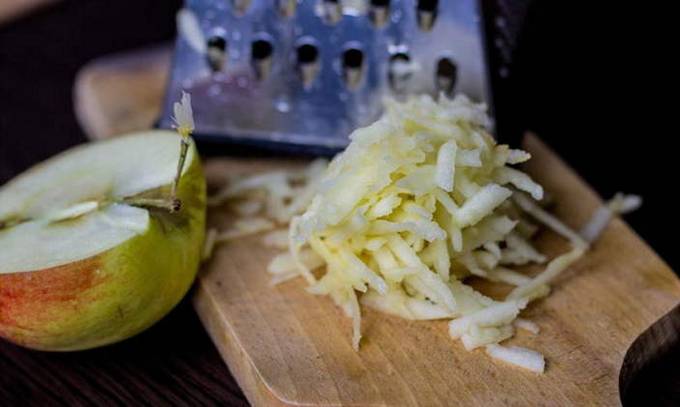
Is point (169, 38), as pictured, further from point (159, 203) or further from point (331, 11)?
point (159, 203)

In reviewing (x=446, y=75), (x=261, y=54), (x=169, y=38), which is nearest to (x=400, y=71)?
(x=446, y=75)

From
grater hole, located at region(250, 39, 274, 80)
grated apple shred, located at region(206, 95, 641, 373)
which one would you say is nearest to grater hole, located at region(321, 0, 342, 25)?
grater hole, located at region(250, 39, 274, 80)

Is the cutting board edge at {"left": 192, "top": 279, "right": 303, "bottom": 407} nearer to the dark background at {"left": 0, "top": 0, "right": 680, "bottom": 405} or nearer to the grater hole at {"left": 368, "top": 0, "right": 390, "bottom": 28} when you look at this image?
the dark background at {"left": 0, "top": 0, "right": 680, "bottom": 405}

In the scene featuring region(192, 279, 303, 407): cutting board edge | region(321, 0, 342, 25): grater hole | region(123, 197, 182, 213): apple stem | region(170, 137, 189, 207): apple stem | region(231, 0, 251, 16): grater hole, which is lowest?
region(192, 279, 303, 407): cutting board edge

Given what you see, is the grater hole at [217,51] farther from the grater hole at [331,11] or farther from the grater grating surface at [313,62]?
the grater hole at [331,11]

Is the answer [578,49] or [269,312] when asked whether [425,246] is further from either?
[578,49]
